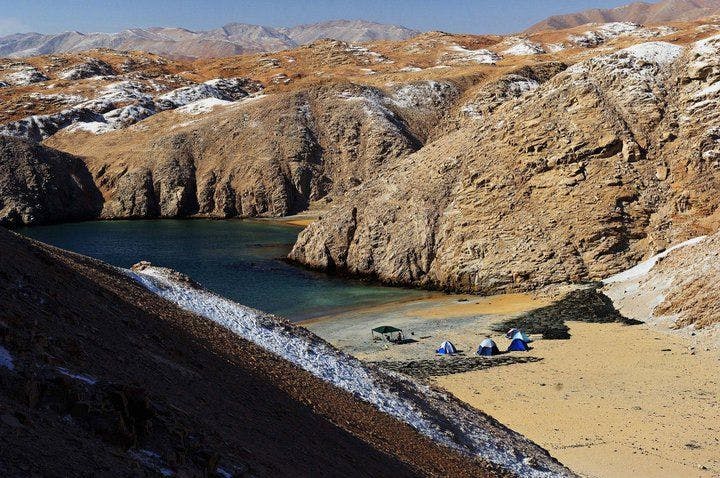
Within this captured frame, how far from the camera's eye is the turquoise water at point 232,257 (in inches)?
1753

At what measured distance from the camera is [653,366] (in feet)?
88.8

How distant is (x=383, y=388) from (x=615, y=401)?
36.0ft

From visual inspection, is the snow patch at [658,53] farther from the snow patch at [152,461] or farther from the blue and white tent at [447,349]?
the snow patch at [152,461]

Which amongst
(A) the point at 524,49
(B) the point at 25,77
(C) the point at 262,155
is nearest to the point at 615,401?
(C) the point at 262,155

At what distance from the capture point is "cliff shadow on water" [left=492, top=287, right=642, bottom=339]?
112 ft

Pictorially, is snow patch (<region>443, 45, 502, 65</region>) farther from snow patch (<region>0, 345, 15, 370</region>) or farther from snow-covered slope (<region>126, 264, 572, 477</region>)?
snow patch (<region>0, 345, 15, 370</region>)

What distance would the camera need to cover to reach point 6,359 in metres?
7.75

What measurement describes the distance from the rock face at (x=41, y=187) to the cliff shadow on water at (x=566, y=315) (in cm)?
6892

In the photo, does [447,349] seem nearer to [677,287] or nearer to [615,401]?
[615,401]

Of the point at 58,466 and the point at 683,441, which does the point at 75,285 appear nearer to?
the point at 58,466

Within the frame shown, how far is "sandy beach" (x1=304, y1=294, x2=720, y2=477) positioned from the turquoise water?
676 centimetres

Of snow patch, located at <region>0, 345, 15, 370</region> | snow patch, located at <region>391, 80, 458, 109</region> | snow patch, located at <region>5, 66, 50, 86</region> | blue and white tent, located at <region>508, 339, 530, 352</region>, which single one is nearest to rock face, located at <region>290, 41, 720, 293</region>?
blue and white tent, located at <region>508, 339, 530, 352</region>

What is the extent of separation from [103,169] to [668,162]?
2971 inches

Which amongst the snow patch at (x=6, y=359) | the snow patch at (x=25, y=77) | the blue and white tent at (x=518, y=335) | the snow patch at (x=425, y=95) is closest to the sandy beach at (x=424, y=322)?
the blue and white tent at (x=518, y=335)
